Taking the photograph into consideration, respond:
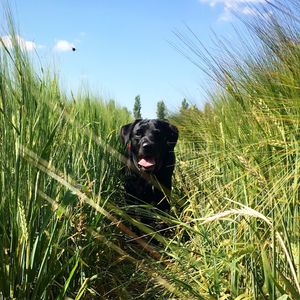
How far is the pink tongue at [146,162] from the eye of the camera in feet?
8.54

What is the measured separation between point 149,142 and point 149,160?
0.12 metres

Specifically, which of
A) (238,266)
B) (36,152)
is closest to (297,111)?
(238,266)

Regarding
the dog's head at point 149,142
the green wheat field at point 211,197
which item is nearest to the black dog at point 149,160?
the dog's head at point 149,142

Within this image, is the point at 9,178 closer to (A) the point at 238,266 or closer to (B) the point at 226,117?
(A) the point at 238,266

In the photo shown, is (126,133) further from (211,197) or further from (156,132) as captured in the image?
(211,197)

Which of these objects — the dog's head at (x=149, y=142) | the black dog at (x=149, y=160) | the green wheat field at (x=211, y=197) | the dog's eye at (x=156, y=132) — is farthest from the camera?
the dog's eye at (x=156, y=132)

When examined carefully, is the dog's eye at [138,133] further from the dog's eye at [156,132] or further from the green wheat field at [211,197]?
the green wheat field at [211,197]

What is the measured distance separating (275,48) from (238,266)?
555 mm

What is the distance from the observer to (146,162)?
2633mm

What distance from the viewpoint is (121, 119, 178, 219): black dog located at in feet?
8.36

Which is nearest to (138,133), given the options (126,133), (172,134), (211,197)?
(126,133)

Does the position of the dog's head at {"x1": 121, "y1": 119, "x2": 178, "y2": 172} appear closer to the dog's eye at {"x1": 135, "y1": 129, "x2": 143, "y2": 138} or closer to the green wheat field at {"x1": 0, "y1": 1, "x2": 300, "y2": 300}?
the dog's eye at {"x1": 135, "y1": 129, "x2": 143, "y2": 138}

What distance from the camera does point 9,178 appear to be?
39.6 inches

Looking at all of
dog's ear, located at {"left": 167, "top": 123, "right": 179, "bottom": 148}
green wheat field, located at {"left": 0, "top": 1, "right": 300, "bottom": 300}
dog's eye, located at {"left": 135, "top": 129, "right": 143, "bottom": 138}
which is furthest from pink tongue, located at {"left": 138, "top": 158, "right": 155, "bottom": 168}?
green wheat field, located at {"left": 0, "top": 1, "right": 300, "bottom": 300}
